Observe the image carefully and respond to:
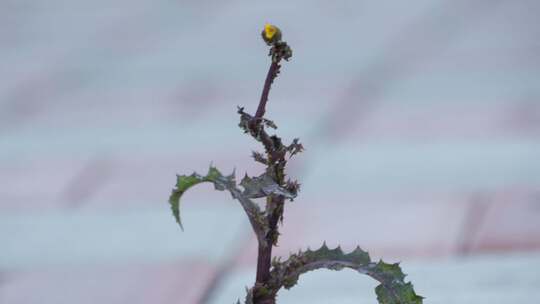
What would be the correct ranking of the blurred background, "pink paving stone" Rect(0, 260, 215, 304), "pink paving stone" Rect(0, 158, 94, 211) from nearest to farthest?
1. "pink paving stone" Rect(0, 260, 215, 304)
2. the blurred background
3. "pink paving stone" Rect(0, 158, 94, 211)

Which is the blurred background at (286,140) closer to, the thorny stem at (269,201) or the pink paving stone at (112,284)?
the pink paving stone at (112,284)

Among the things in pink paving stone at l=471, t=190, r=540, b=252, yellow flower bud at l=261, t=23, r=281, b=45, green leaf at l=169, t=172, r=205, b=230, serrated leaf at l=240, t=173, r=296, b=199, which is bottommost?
serrated leaf at l=240, t=173, r=296, b=199

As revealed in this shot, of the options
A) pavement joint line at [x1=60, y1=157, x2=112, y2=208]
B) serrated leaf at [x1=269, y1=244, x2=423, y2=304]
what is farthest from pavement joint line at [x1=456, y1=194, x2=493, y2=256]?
serrated leaf at [x1=269, y1=244, x2=423, y2=304]

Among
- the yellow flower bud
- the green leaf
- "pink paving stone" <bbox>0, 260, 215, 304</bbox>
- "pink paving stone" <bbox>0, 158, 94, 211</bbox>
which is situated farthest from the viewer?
"pink paving stone" <bbox>0, 158, 94, 211</bbox>

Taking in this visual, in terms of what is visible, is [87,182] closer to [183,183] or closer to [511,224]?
[511,224]

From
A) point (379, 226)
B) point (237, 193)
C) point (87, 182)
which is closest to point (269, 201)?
point (237, 193)

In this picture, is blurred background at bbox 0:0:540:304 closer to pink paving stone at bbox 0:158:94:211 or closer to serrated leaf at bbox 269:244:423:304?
pink paving stone at bbox 0:158:94:211
